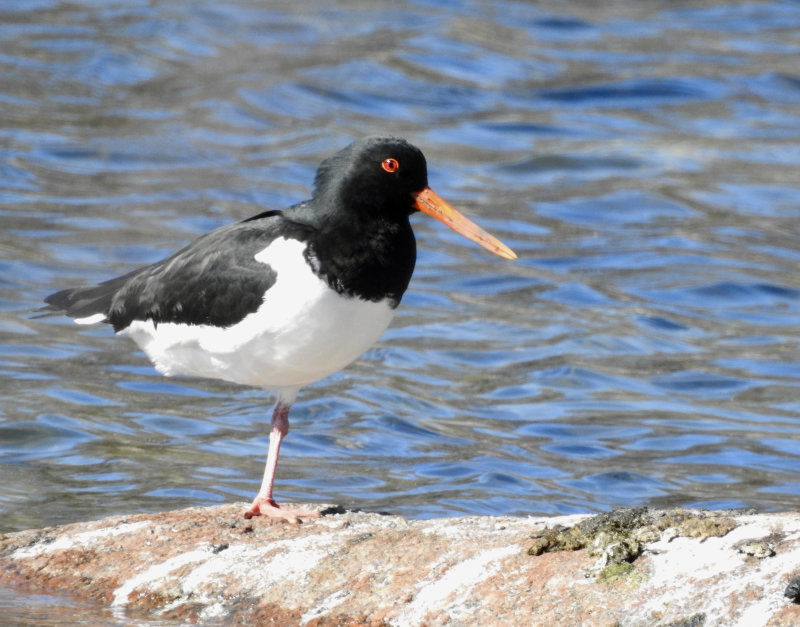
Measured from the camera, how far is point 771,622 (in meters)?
4.39

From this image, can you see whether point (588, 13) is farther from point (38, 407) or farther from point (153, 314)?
point (153, 314)

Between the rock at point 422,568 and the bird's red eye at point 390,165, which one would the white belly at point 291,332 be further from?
the rock at point 422,568

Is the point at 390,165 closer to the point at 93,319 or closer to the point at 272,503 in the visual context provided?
the point at 272,503

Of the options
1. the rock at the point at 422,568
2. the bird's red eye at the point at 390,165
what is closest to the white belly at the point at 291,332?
the bird's red eye at the point at 390,165

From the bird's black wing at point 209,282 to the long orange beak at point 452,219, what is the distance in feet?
2.16

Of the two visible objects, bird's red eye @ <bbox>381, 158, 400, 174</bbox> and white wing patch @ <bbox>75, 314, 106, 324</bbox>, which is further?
white wing patch @ <bbox>75, 314, 106, 324</bbox>

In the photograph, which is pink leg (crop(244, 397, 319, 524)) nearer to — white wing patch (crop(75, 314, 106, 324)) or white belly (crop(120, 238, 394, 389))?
white belly (crop(120, 238, 394, 389))

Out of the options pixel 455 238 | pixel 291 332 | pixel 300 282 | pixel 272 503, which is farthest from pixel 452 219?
pixel 455 238

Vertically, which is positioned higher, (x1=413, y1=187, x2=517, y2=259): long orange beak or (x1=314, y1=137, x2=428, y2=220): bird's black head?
(x1=314, y1=137, x2=428, y2=220): bird's black head

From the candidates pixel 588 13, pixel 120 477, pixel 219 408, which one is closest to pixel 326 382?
pixel 219 408

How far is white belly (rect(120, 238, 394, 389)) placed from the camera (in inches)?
236

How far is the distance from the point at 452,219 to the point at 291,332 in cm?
116

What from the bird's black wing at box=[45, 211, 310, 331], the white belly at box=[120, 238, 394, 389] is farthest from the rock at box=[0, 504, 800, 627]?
the bird's black wing at box=[45, 211, 310, 331]

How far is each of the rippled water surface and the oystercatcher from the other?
2.07m
